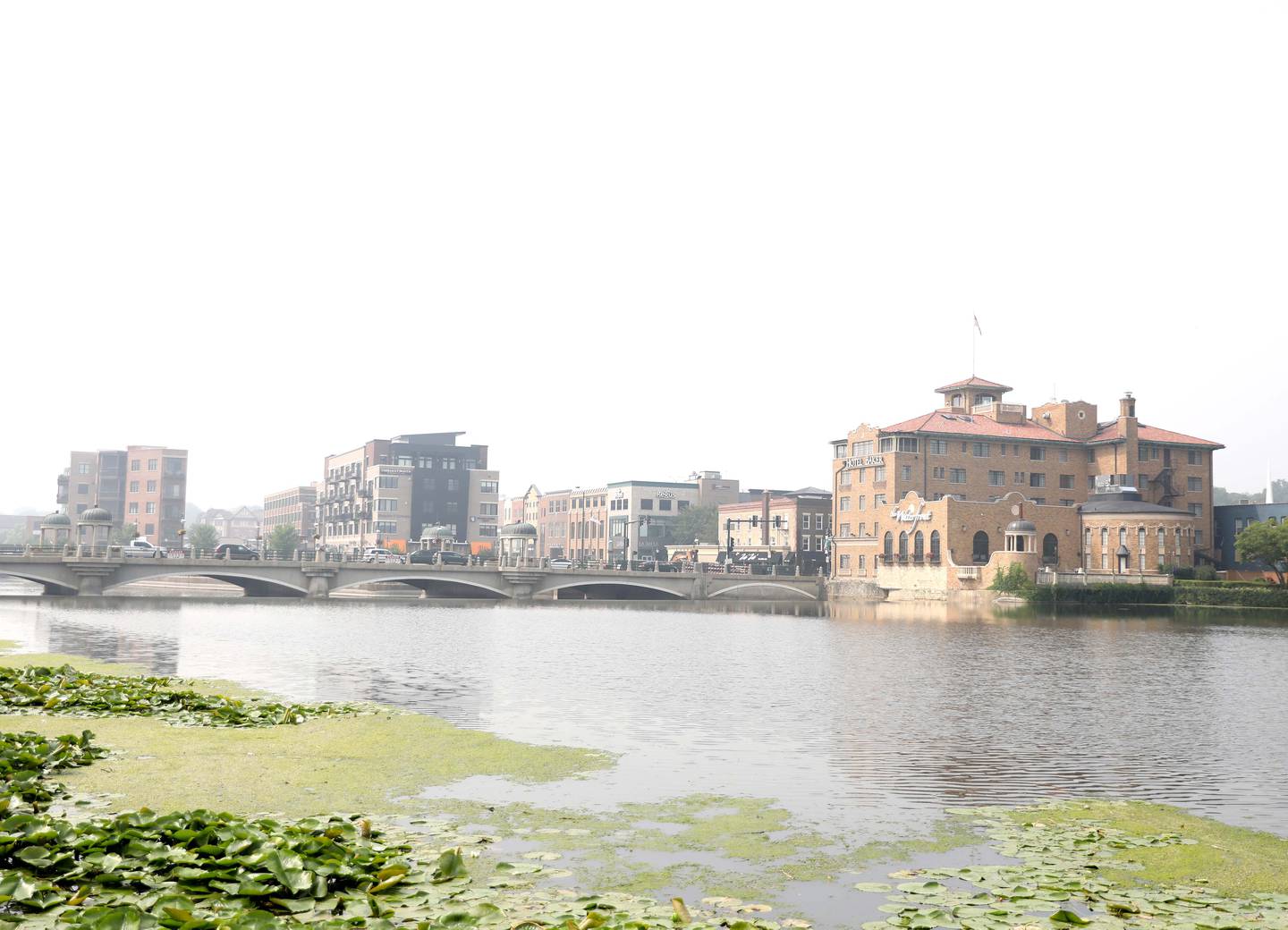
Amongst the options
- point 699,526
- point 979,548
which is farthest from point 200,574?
point 699,526

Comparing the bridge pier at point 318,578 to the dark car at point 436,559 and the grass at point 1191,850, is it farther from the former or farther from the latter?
the grass at point 1191,850

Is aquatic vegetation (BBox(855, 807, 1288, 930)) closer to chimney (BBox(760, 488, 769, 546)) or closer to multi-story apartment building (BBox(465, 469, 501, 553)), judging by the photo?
chimney (BBox(760, 488, 769, 546))

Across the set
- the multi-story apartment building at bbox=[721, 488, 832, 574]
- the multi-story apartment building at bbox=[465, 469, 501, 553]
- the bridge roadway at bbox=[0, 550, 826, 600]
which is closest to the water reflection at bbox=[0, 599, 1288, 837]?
the bridge roadway at bbox=[0, 550, 826, 600]

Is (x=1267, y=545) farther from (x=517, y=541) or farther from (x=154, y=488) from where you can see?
(x=154, y=488)

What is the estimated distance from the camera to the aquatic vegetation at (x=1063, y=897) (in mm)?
11680

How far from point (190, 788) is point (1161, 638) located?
60.3 metres

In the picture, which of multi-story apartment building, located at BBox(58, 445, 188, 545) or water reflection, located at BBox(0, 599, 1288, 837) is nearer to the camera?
water reflection, located at BBox(0, 599, 1288, 837)

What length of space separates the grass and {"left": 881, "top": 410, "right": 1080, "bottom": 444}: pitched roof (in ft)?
367

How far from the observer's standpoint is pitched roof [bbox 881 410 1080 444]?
129000 millimetres

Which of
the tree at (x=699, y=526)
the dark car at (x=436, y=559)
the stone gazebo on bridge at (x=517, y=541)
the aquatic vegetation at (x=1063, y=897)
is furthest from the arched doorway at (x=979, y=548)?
the aquatic vegetation at (x=1063, y=897)

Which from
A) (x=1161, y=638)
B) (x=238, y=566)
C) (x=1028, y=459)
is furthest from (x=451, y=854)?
(x=1028, y=459)

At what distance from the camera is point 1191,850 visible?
1513cm

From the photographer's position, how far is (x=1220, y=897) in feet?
42.0

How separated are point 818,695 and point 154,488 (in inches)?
7166
